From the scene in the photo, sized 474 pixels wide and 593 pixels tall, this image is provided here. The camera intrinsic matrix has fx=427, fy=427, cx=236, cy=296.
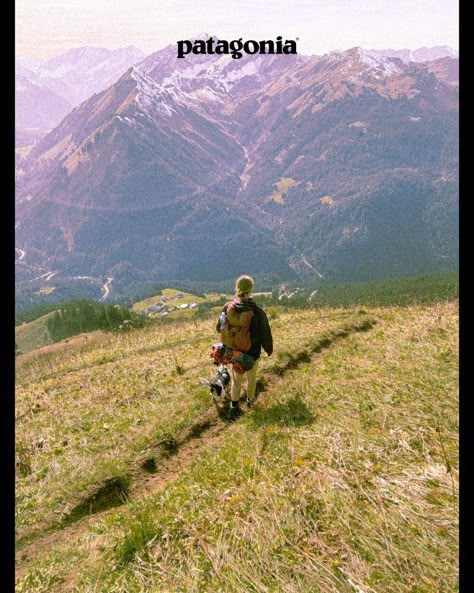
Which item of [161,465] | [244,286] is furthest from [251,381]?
[161,465]

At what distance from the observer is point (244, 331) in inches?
434

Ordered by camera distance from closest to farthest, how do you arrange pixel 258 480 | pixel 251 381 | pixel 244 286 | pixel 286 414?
pixel 258 480, pixel 286 414, pixel 244 286, pixel 251 381

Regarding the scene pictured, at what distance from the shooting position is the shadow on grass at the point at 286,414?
971 cm

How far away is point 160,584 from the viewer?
541cm

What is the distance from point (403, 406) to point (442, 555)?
4582 mm

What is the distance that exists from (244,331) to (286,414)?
2.31m

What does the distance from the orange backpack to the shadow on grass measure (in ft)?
5.34

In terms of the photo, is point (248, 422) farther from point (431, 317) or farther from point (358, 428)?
point (431, 317)

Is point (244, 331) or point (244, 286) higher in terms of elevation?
point (244, 286)

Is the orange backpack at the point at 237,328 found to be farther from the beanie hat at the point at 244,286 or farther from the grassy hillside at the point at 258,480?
the grassy hillside at the point at 258,480

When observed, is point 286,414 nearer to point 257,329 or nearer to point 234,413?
point 234,413

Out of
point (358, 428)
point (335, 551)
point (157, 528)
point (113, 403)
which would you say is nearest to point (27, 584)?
point (157, 528)

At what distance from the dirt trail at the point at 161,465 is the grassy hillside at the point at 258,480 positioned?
34 mm

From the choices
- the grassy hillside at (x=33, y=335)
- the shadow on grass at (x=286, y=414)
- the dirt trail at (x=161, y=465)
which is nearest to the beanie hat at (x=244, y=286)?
the shadow on grass at (x=286, y=414)
